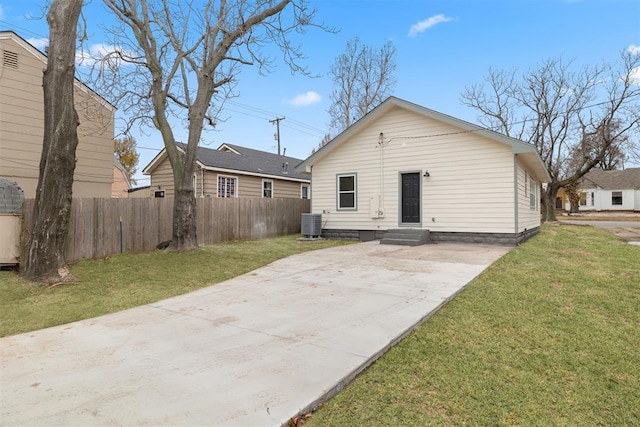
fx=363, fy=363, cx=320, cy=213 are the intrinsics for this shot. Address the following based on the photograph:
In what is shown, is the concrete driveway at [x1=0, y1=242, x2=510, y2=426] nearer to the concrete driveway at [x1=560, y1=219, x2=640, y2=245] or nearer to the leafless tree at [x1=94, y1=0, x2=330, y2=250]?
the leafless tree at [x1=94, y1=0, x2=330, y2=250]

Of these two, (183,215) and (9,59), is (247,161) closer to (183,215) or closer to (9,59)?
(183,215)

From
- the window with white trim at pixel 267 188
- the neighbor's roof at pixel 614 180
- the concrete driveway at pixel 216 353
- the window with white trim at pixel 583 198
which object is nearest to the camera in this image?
the concrete driveway at pixel 216 353

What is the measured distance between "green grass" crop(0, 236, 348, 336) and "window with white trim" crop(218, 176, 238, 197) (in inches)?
311

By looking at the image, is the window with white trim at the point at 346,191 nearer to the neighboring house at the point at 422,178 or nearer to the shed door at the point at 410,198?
the neighboring house at the point at 422,178

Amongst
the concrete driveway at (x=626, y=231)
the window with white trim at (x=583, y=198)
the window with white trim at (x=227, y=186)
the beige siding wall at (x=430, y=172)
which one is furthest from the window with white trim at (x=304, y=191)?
the window with white trim at (x=583, y=198)

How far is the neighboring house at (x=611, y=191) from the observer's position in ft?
136

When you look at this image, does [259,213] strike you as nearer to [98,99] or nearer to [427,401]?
[98,99]

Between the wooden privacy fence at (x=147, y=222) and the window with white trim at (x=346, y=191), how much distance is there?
270 centimetres

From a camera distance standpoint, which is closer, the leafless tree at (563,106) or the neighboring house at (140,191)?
the leafless tree at (563,106)

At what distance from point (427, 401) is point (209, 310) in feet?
9.93

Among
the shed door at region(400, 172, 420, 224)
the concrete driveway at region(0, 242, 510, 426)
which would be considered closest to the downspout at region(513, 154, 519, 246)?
the shed door at region(400, 172, 420, 224)

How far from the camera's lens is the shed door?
11.9 meters

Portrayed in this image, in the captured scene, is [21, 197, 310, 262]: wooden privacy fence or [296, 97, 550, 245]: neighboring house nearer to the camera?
[21, 197, 310, 262]: wooden privacy fence

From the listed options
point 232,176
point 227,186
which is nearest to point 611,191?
point 232,176
